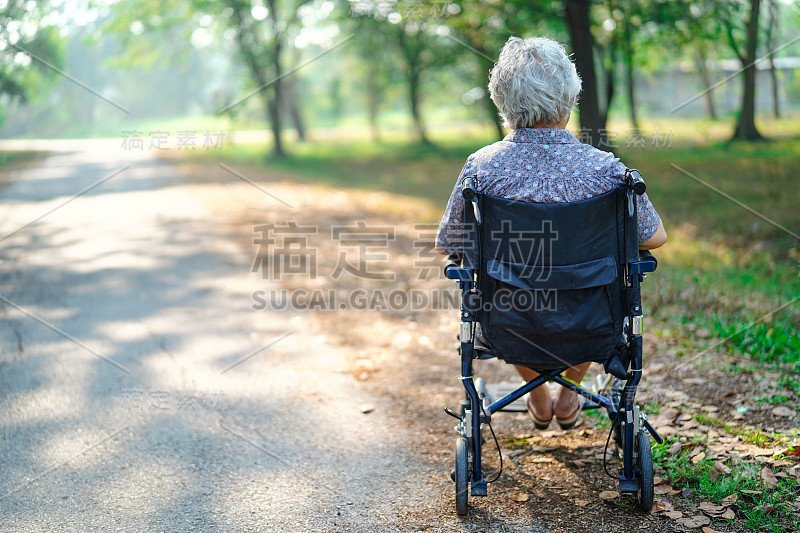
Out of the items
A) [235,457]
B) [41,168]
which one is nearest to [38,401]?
[235,457]

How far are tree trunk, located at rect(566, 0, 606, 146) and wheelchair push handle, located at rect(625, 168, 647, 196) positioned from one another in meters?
6.65

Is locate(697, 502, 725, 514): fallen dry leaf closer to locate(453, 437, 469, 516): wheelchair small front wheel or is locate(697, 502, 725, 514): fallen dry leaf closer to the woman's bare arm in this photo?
locate(453, 437, 469, 516): wheelchair small front wheel

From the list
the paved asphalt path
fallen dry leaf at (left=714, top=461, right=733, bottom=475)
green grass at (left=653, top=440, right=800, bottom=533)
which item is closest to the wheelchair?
green grass at (left=653, top=440, right=800, bottom=533)

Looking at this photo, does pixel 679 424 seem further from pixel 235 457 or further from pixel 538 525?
pixel 235 457

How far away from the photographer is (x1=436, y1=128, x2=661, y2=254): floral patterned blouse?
2.47 meters

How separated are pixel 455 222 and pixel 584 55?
7.26 m

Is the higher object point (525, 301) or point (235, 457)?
point (525, 301)

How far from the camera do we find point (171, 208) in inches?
422

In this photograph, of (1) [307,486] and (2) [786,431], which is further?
(2) [786,431]

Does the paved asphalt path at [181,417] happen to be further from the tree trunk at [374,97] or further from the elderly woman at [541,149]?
the tree trunk at [374,97]

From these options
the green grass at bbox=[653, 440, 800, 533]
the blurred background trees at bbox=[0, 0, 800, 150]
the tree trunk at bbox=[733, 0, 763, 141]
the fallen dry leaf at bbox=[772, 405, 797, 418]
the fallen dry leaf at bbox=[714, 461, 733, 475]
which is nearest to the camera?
the green grass at bbox=[653, 440, 800, 533]

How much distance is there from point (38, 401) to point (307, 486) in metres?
1.80

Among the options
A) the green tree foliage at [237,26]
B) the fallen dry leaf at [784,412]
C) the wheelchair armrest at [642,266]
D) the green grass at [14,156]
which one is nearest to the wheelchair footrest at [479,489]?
the wheelchair armrest at [642,266]

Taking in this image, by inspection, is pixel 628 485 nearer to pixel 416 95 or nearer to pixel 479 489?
pixel 479 489
